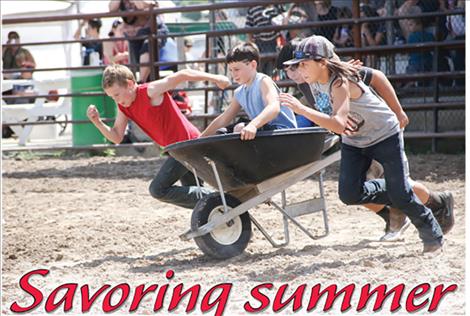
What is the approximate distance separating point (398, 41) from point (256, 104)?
17.5ft

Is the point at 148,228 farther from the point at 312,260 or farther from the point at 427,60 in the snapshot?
the point at 427,60

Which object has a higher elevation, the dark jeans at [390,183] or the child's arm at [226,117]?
the child's arm at [226,117]

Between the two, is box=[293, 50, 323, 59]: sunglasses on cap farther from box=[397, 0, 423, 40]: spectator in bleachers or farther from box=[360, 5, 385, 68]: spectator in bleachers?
box=[397, 0, 423, 40]: spectator in bleachers

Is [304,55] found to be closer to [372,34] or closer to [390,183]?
[390,183]

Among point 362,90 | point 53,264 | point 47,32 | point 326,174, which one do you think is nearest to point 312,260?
point 362,90

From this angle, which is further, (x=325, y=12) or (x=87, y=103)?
(x=87, y=103)

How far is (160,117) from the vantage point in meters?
6.44

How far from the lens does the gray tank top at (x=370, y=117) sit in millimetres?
5422

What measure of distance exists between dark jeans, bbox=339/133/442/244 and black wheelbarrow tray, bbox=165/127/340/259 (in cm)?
29

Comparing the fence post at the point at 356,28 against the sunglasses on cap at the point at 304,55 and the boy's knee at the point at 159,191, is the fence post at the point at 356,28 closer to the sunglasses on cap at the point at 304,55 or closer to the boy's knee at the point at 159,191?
the boy's knee at the point at 159,191

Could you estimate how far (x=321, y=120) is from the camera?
202 inches

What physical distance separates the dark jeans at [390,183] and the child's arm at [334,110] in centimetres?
37

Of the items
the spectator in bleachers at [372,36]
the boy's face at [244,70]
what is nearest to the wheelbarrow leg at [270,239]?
the boy's face at [244,70]

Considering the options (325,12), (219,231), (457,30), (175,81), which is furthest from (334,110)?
(325,12)
